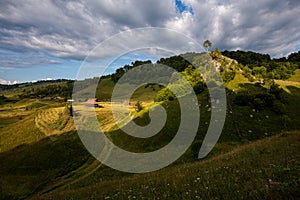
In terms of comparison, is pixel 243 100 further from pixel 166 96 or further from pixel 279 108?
pixel 166 96

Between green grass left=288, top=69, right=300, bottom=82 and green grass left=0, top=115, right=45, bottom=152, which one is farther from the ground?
green grass left=288, top=69, right=300, bottom=82

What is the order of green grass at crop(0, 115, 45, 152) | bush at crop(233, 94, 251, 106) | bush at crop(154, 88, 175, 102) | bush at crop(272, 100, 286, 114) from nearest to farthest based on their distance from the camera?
bush at crop(272, 100, 286, 114) → bush at crop(233, 94, 251, 106) → green grass at crop(0, 115, 45, 152) → bush at crop(154, 88, 175, 102)

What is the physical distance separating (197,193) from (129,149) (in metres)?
45.6

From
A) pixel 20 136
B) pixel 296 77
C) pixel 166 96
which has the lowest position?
pixel 20 136

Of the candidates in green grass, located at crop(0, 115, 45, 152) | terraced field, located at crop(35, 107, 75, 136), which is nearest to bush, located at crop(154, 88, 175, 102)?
terraced field, located at crop(35, 107, 75, 136)

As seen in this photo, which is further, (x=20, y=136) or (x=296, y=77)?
(x=296, y=77)

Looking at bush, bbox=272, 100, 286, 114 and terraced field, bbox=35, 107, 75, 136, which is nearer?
bush, bbox=272, 100, 286, 114

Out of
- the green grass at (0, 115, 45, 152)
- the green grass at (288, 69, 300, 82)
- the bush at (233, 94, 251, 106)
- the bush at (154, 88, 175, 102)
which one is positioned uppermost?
the green grass at (288, 69, 300, 82)

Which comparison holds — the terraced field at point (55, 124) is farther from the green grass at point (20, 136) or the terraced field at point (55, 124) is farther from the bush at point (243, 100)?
the bush at point (243, 100)

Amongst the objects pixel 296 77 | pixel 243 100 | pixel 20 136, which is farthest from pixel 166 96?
pixel 296 77

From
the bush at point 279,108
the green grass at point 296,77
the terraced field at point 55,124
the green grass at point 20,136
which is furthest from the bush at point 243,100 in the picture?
the green grass at point 296,77

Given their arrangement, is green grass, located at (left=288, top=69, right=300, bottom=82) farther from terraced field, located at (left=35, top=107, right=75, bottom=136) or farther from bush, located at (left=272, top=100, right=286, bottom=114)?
terraced field, located at (left=35, top=107, right=75, bottom=136)

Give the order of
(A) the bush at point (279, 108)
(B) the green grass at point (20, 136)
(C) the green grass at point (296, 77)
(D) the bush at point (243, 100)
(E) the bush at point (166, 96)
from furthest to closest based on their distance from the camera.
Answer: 1. (C) the green grass at point (296, 77)
2. (E) the bush at point (166, 96)
3. (B) the green grass at point (20, 136)
4. (D) the bush at point (243, 100)
5. (A) the bush at point (279, 108)

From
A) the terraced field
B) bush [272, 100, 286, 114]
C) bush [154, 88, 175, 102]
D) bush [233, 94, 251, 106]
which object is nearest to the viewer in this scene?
bush [272, 100, 286, 114]
